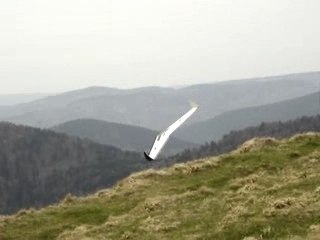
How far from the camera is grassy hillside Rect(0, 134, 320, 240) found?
65.7 feet

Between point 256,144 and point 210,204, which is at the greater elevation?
point 256,144

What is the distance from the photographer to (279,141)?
135 feet

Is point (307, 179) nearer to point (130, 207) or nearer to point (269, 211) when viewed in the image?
point (269, 211)

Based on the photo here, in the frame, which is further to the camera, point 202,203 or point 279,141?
point 279,141

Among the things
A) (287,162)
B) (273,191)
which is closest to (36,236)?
(273,191)

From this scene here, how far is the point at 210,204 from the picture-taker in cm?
2572

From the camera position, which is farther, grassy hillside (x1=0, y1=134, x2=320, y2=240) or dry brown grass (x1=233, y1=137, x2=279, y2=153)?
dry brown grass (x1=233, y1=137, x2=279, y2=153)

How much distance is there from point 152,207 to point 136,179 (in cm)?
850

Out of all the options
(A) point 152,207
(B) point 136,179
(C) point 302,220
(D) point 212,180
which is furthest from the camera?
(B) point 136,179

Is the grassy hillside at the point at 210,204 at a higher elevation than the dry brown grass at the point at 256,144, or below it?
below

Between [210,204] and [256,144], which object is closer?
[210,204]

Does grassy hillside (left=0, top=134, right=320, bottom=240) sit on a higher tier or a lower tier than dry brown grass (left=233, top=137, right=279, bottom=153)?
→ lower

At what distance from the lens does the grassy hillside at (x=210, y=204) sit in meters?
20.0

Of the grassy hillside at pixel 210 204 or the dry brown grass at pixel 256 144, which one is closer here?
the grassy hillside at pixel 210 204
